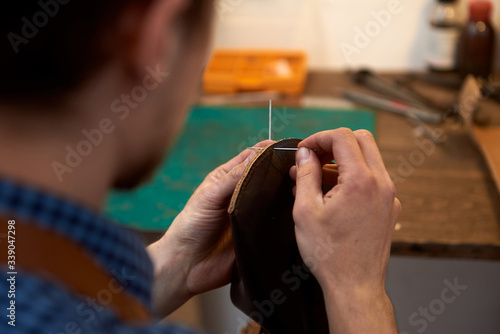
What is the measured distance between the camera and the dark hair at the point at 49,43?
34 centimetres

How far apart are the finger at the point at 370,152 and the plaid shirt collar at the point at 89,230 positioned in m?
0.30

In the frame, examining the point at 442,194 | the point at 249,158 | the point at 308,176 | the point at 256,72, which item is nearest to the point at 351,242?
the point at 308,176

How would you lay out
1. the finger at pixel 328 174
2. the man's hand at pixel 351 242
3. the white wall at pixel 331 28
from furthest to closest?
1. the white wall at pixel 331 28
2. the finger at pixel 328 174
3. the man's hand at pixel 351 242

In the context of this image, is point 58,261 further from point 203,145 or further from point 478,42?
point 478,42

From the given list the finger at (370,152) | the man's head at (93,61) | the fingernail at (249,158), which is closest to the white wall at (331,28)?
the fingernail at (249,158)

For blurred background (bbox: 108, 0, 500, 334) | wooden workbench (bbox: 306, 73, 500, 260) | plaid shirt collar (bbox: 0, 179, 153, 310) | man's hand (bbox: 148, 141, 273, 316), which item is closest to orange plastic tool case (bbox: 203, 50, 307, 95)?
blurred background (bbox: 108, 0, 500, 334)

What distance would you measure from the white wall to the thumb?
3.27ft

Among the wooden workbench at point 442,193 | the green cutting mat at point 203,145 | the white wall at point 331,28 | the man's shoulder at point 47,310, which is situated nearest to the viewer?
the man's shoulder at point 47,310

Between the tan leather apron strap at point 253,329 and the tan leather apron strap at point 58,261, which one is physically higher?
the tan leather apron strap at point 58,261

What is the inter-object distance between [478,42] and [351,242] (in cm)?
102

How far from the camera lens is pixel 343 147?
652 mm

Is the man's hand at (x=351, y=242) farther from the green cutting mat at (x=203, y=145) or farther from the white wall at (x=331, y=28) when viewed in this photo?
the white wall at (x=331, y=28)

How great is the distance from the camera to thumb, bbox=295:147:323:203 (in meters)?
0.64

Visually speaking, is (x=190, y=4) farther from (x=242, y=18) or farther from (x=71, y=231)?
(x=242, y=18)
